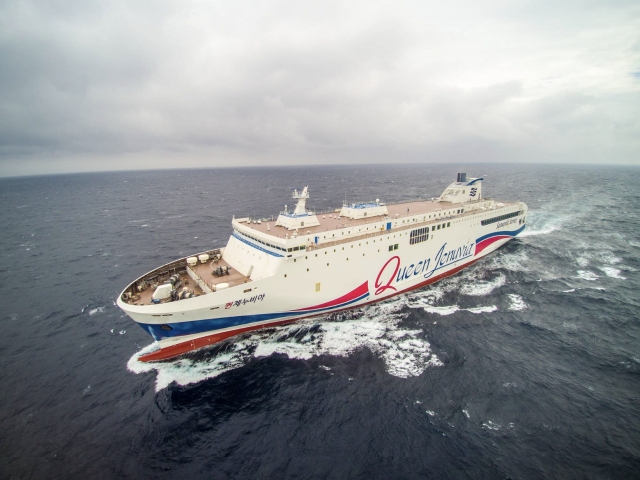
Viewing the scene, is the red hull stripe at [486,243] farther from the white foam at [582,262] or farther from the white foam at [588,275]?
the white foam at [588,275]

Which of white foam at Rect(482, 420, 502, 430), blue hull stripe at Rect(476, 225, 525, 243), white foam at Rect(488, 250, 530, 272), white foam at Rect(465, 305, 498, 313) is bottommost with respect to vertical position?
white foam at Rect(482, 420, 502, 430)

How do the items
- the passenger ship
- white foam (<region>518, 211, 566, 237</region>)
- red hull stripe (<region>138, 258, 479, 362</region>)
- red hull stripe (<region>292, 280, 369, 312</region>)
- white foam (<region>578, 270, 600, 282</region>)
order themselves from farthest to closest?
white foam (<region>518, 211, 566, 237</region>), white foam (<region>578, 270, 600, 282</region>), red hull stripe (<region>292, 280, 369, 312</region>), red hull stripe (<region>138, 258, 479, 362</region>), the passenger ship

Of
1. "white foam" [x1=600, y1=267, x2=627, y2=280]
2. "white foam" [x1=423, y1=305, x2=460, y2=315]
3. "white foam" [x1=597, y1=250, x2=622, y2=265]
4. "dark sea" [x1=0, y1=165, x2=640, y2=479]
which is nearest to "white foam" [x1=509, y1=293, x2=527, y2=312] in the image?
A: "dark sea" [x1=0, y1=165, x2=640, y2=479]

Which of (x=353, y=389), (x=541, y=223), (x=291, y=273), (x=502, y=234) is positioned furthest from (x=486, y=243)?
(x=353, y=389)

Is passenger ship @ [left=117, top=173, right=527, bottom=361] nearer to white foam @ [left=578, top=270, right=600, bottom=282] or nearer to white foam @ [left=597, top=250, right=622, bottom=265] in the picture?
white foam @ [left=578, top=270, right=600, bottom=282]

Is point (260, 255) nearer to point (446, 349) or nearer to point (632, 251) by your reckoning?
point (446, 349)

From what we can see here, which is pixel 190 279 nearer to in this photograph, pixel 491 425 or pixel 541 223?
→ pixel 491 425

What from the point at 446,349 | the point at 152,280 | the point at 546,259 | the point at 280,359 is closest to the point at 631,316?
the point at 546,259
